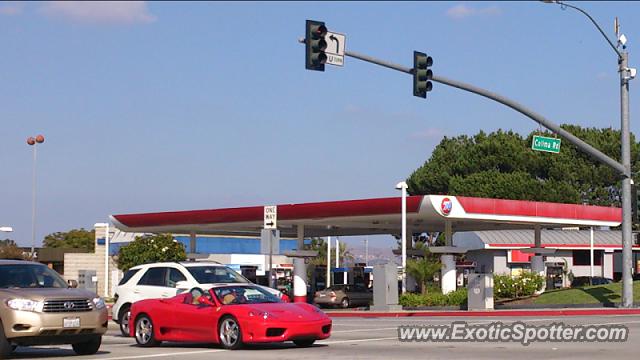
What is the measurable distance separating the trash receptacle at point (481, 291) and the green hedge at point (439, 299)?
1.98 m

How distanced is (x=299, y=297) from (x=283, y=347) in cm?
3004

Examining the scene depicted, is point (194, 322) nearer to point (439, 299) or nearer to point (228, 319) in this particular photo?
point (228, 319)

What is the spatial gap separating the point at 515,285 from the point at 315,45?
2135 cm

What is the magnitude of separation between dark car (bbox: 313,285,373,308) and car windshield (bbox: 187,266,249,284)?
27105 mm

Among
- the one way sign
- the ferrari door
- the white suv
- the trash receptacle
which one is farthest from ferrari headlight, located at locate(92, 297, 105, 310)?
the trash receptacle

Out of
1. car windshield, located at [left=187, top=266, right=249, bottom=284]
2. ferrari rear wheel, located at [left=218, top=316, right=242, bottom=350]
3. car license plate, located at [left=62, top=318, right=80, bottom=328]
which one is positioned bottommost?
ferrari rear wheel, located at [left=218, top=316, right=242, bottom=350]

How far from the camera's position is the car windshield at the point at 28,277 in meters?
17.8

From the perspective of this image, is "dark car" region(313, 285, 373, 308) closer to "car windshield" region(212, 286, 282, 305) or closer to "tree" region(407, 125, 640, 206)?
"tree" region(407, 125, 640, 206)

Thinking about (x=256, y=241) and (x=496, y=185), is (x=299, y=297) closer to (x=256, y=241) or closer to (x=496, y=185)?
(x=496, y=185)

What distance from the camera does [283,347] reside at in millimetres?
18906

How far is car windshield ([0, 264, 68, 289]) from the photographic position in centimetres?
1775

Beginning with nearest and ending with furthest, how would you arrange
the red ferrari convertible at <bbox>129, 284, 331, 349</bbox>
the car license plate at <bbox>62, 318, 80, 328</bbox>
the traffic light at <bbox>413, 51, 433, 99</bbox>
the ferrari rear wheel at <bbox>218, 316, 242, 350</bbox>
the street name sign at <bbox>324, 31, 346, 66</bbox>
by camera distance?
1. the car license plate at <bbox>62, 318, 80, 328</bbox>
2. the red ferrari convertible at <bbox>129, 284, 331, 349</bbox>
3. the ferrari rear wheel at <bbox>218, 316, 242, 350</bbox>
4. the street name sign at <bbox>324, 31, 346, 66</bbox>
5. the traffic light at <bbox>413, 51, 433, 99</bbox>

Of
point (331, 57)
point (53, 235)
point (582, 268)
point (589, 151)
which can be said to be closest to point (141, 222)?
point (589, 151)

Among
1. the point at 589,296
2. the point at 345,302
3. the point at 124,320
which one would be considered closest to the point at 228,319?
the point at 124,320
